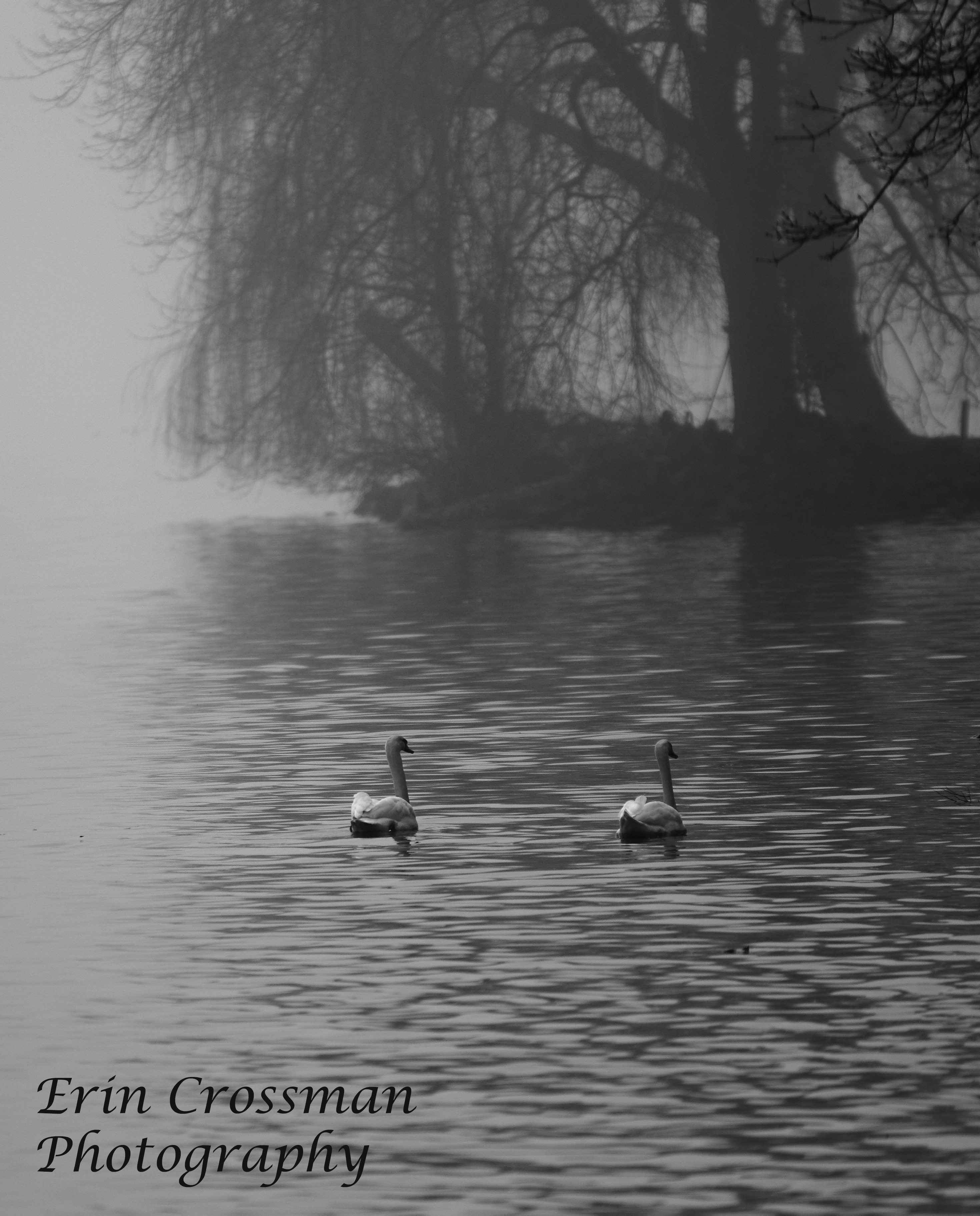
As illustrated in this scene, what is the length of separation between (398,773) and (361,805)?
50 cm

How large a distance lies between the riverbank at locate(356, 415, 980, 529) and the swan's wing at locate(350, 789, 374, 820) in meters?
25.2

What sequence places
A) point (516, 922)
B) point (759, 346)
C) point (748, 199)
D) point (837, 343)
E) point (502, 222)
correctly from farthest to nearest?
point (837, 343)
point (759, 346)
point (748, 199)
point (502, 222)
point (516, 922)

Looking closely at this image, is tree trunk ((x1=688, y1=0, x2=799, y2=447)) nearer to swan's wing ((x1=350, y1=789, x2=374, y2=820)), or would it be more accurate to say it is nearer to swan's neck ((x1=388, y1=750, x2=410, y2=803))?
swan's neck ((x1=388, y1=750, x2=410, y2=803))

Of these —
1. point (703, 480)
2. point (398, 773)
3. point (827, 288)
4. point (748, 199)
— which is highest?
point (748, 199)

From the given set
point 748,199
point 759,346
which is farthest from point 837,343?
point 748,199

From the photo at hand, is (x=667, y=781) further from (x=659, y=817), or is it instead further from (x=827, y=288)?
(x=827, y=288)

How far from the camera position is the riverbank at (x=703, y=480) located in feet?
132

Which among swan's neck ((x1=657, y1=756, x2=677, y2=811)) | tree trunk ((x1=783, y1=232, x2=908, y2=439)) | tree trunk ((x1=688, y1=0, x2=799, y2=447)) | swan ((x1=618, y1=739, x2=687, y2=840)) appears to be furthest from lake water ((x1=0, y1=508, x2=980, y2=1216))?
tree trunk ((x1=783, y1=232, x2=908, y2=439))

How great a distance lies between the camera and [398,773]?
1433cm

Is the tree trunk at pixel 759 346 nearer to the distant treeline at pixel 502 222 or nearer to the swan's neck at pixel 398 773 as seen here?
the distant treeline at pixel 502 222

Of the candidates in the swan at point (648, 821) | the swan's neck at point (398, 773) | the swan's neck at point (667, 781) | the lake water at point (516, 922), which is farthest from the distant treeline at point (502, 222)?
the swan at point (648, 821)

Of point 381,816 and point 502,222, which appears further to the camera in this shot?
point 502,222

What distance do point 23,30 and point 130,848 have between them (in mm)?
142878

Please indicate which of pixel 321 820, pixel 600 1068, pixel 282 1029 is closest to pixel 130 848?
pixel 321 820
